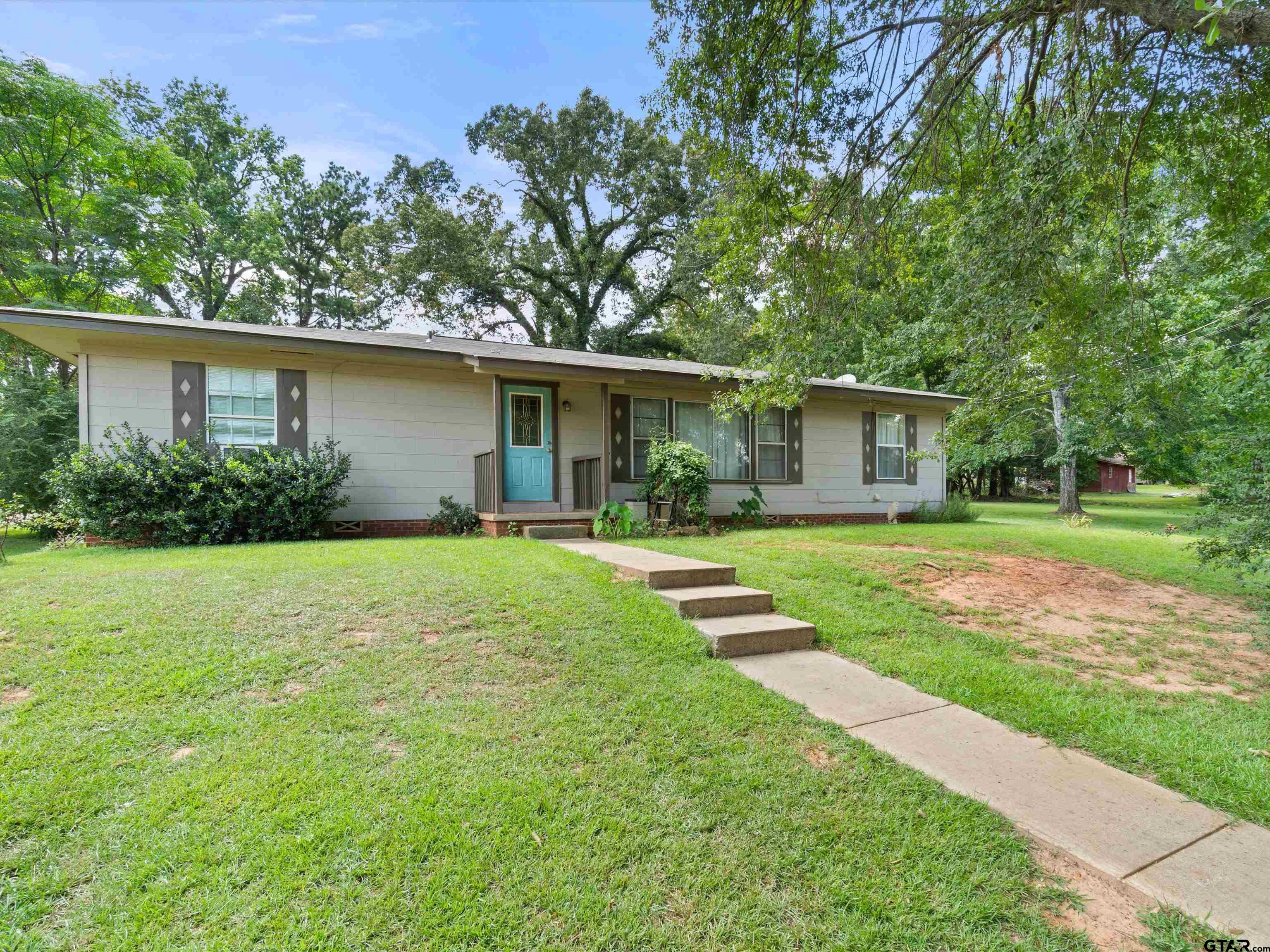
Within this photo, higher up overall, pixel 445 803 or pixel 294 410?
pixel 294 410

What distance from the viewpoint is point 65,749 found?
7.58ft

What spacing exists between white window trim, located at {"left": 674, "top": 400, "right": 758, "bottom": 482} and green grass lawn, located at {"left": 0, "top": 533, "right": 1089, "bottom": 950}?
660cm

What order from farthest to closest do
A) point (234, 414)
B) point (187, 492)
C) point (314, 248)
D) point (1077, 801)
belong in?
1. point (314, 248)
2. point (234, 414)
3. point (187, 492)
4. point (1077, 801)

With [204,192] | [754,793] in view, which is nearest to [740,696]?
[754,793]

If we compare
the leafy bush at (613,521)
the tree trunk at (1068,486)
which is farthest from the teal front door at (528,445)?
the tree trunk at (1068,486)

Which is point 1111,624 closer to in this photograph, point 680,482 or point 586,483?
point 680,482

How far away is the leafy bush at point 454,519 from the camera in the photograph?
27.2 ft

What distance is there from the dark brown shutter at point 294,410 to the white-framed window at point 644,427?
491cm

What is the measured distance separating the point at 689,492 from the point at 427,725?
626 cm

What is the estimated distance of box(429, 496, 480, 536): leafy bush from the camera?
8.30 metres

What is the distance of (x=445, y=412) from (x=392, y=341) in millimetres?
1293

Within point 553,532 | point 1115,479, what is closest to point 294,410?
point 553,532

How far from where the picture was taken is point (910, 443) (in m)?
12.2

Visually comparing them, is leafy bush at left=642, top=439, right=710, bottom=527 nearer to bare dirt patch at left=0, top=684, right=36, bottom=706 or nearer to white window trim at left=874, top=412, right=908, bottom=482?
white window trim at left=874, top=412, right=908, bottom=482
